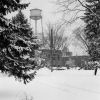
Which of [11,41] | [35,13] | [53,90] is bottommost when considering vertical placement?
[53,90]

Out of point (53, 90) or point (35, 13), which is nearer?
point (53, 90)

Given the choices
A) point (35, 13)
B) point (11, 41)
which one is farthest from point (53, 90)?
point (35, 13)

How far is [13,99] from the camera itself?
1343 cm

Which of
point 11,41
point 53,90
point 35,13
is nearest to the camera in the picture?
point 11,41

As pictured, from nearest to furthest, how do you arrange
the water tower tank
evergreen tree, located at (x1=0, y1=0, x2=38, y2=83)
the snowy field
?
evergreen tree, located at (x1=0, y1=0, x2=38, y2=83), the snowy field, the water tower tank

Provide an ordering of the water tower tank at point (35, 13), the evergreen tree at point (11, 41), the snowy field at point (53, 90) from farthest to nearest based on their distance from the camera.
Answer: the water tower tank at point (35, 13), the snowy field at point (53, 90), the evergreen tree at point (11, 41)

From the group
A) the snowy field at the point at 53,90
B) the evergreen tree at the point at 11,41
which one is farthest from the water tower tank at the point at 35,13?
the evergreen tree at the point at 11,41

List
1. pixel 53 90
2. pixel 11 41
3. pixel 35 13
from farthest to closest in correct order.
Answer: pixel 35 13, pixel 53 90, pixel 11 41

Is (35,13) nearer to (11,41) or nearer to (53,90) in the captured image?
(53,90)

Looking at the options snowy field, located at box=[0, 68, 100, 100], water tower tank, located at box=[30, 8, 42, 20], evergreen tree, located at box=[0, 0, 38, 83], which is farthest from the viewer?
water tower tank, located at box=[30, 8, 42, 20]

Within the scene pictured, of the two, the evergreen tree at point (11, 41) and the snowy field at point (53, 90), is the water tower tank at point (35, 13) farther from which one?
the evergreen tree at point (11, 41)

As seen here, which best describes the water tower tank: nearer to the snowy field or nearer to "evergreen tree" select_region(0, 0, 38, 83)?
the snowy field

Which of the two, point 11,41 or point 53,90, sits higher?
point 11,41

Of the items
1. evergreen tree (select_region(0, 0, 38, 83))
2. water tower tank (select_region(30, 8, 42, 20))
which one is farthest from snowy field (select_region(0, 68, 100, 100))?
water tower tank (select_region(30, 8, 42, 20))
